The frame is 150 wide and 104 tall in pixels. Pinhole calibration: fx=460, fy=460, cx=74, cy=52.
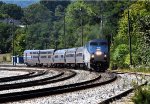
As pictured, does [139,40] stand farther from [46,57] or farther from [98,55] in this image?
[46,57]

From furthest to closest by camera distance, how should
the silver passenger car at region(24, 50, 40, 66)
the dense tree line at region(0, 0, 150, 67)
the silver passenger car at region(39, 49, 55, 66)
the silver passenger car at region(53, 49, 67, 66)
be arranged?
the silver passenger car at region(24, 50, 40, 66), the silver passenger car at region(39, 49, 55, 66), the dense tree line at region(0, 0, 150, 67), the silver passenger car at region(53, 49, 67, 66)

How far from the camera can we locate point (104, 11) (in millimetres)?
132250

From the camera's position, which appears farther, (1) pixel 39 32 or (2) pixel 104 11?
(1) pixel 39 32

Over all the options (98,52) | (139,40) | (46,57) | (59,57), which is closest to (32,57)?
(46,57)

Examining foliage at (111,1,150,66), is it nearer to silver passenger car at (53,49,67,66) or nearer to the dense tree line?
the dense tree line

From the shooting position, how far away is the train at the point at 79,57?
140 feet

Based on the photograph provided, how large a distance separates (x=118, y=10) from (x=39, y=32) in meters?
34.4

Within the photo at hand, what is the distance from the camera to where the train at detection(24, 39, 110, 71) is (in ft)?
140

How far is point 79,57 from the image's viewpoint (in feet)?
161

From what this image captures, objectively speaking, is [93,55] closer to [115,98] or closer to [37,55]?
[115,98]

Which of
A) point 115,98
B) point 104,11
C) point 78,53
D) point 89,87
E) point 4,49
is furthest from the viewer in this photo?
point 4,49

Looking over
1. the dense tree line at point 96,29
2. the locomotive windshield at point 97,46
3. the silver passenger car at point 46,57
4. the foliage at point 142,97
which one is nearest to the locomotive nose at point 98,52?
the locomotive windshield at point 97,46

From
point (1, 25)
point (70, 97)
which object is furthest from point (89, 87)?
point (1, 25)

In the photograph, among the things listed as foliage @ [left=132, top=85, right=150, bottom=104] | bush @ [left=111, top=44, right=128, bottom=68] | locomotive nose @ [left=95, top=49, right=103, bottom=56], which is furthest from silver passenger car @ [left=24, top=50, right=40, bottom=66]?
foliage @ [left=132, top=85, right=150, bottom=104]
